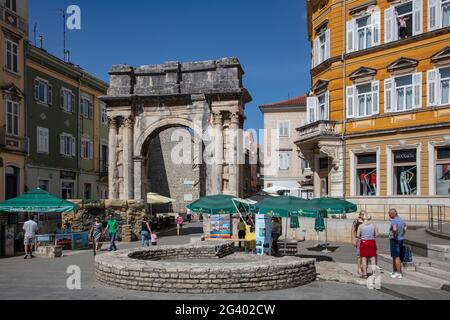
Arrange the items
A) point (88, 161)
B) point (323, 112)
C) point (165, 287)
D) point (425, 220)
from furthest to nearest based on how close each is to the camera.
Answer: point (88, 161)
point (323, 112)
point (425, 220)
point (165, 287)

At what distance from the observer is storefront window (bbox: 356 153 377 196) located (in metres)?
26.5

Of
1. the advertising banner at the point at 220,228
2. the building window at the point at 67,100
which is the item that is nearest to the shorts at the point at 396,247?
the advertising banner at the point at 220,228

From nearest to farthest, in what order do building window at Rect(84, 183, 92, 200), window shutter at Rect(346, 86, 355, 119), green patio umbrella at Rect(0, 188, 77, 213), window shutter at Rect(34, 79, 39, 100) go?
green patio umbrella at Rect(0, 188, 77, 213)
window shutter at Rect(346, 86, 355, 119)
window shutter at Rect(34, 79, 39, 100)
building window at Rect(84, 183, 92, 200)

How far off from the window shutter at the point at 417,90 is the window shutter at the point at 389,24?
2572 millimetres

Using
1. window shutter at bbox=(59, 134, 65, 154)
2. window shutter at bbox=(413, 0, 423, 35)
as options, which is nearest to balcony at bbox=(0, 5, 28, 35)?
window shutter at bbox=(59, 134, 65, 154)

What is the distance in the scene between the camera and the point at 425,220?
23609 millimetres

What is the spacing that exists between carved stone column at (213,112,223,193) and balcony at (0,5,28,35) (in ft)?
44.2

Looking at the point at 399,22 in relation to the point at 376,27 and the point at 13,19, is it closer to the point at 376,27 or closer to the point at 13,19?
the point at 376,27

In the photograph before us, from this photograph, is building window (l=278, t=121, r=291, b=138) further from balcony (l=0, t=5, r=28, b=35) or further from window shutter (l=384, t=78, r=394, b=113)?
balcony (l=0, t=5, r=28, b=35)

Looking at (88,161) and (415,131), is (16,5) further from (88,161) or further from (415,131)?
(415,131)

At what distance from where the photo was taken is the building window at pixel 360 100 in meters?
27.0

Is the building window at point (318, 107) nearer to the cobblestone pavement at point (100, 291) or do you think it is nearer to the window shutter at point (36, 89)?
the cobblestone pavement at point (100, 291)

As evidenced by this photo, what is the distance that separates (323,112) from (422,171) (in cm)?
769
